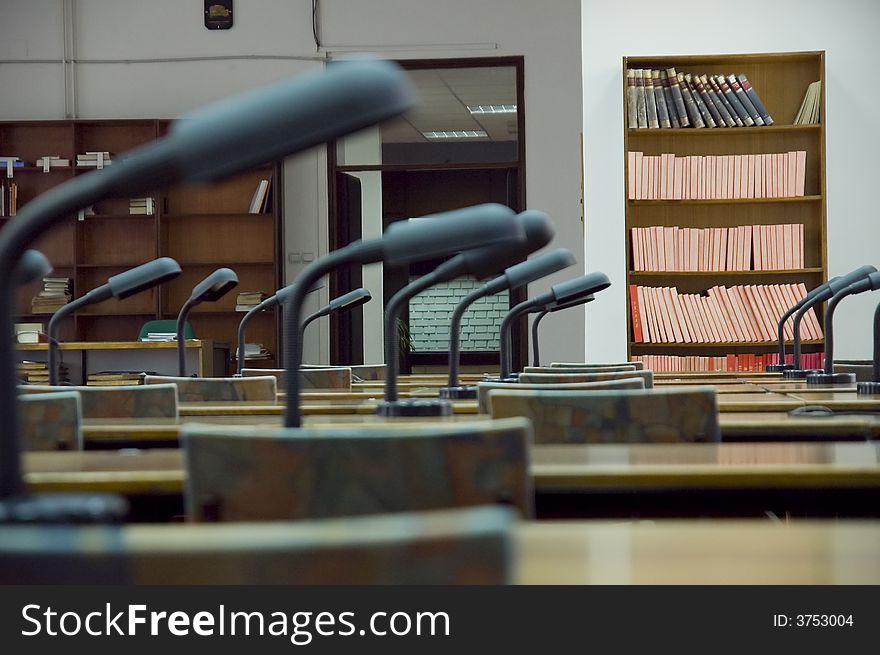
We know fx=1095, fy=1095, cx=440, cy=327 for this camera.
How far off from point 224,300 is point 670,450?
6.69 meters

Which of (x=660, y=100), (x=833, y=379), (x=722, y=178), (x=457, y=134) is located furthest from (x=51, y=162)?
(x=833, y=379)

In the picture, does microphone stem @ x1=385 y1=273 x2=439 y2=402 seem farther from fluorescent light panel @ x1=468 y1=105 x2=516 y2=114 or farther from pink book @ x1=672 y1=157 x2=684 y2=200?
fluorescent light panel @ x1=468 y1=105 x2=516 y2=114

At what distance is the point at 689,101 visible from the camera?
6.57m

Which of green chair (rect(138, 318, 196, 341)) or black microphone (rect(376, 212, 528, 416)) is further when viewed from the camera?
green chair (rect(138, 318, 196, 341))

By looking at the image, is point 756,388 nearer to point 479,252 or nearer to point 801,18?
point 479,252

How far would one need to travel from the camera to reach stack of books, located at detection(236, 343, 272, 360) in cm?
771

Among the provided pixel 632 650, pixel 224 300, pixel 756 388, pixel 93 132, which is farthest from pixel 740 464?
pixel 93 132

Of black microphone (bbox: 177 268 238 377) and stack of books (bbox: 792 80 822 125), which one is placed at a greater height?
stack of books (bbox: 792 80 822 125)

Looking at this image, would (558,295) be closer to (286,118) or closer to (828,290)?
(828,290)

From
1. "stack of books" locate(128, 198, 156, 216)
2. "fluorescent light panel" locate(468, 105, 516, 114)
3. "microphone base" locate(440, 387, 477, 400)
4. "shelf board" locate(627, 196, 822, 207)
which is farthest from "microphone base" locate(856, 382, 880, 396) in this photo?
"fluorescent light panel" locate(468, 105, 516, 114)

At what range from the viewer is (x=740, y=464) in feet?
4.34

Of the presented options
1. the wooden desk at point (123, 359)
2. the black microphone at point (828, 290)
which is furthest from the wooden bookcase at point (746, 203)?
the wooden desk at point (123, 359)

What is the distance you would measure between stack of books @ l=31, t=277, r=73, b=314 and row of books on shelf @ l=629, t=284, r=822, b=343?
4050 mm

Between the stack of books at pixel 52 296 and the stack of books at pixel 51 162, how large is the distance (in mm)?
799
